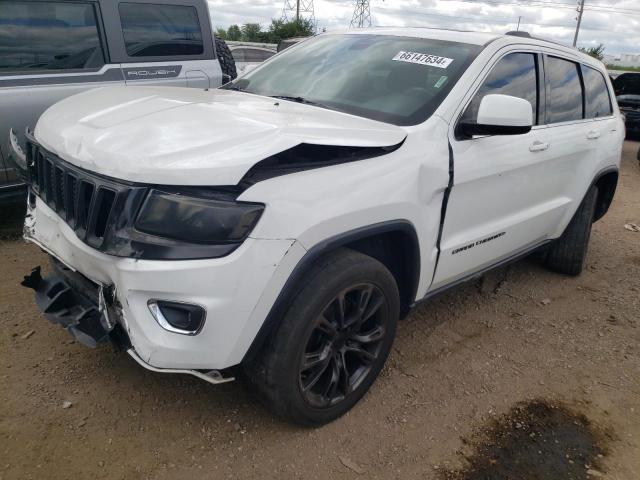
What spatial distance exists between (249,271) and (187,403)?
3.60 feet

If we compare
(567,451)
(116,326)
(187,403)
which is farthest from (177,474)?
(567,451)

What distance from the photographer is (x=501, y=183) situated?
10.6ft

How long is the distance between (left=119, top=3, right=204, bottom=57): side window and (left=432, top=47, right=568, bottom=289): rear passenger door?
3.66 m

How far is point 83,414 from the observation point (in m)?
2.62

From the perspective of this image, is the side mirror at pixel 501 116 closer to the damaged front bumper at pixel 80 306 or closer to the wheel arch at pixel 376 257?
the wheel arch at pixel 376 257

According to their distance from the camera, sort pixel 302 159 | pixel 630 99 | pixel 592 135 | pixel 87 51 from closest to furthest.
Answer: pixel 302 159 → pixel 592 135 → pixel 87 51 → pixel 630 99

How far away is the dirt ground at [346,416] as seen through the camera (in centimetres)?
242

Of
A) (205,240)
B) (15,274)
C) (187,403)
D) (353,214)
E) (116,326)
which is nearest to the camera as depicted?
(205,240)

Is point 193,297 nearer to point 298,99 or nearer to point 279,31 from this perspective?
point 298,99

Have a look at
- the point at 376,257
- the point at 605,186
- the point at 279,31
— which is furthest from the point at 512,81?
the point at 279,31

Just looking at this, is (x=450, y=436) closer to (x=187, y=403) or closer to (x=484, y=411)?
(x=484, y=411)

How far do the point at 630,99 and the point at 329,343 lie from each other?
13.9 metres

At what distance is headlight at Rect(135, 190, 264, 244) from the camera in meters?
1.99

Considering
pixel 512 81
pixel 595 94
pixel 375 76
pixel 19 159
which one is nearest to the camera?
pixel 19 159
